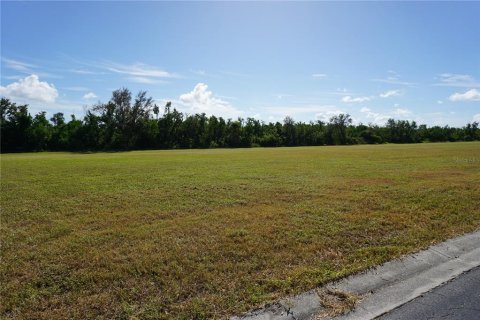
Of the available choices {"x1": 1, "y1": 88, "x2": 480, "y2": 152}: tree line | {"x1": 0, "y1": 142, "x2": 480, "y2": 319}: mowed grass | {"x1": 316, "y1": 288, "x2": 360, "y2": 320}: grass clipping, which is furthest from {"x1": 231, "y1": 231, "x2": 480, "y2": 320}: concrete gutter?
{"x1": 1, "y1": 88, "x2": 480, "y2": 152}: tree line

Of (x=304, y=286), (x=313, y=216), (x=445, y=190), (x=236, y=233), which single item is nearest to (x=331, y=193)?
(x=313, y=216)

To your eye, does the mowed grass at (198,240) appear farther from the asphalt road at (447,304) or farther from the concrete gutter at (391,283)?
the asphalt road at (447,304)

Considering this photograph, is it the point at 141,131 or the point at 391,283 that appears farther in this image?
the point at 141,131

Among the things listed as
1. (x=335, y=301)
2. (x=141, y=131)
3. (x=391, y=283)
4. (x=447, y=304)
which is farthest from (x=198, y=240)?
(x=141, y=131)

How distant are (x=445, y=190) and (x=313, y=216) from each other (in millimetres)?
5547

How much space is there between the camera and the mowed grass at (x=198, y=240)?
408cm

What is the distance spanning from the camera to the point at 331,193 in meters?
10.2

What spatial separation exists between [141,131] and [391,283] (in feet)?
221

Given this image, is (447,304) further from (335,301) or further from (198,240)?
(198,240)

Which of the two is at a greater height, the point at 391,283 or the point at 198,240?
the point at 198,240

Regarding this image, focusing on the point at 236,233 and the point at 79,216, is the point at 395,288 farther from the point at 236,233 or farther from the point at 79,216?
the point at 79,216

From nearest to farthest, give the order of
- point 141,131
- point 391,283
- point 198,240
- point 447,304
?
point 447,304, point 391,283, point 198,240, point 141,131

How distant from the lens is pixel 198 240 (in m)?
5.97

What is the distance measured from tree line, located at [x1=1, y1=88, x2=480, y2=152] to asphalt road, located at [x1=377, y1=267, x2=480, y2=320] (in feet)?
212
